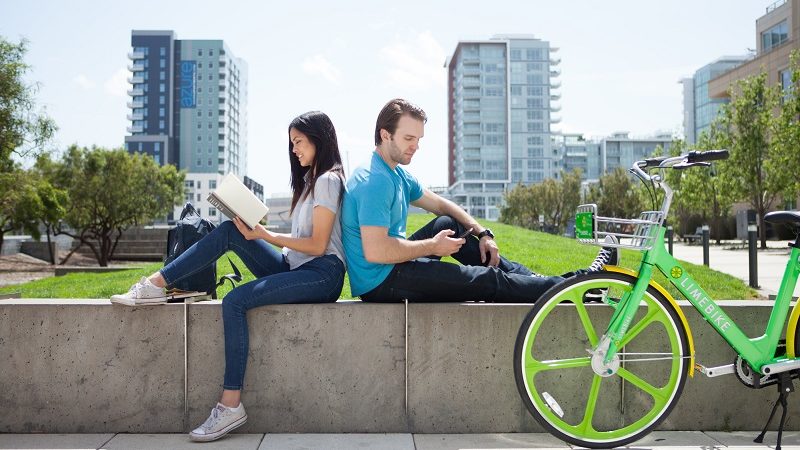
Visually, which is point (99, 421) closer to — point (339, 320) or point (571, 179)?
point (339, 320)

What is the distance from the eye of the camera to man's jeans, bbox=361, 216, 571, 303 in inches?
143

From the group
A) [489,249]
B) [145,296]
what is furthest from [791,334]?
[145,296]

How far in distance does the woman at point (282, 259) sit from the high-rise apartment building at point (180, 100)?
12895 cm

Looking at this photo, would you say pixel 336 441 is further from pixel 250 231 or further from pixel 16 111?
pixel 16 111

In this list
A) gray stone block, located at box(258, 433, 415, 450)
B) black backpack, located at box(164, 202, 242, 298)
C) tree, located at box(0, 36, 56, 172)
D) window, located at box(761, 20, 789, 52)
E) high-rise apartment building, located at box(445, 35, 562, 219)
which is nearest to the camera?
gray stone block, located at box(258, 433, 415, 450)

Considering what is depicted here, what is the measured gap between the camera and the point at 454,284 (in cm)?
365

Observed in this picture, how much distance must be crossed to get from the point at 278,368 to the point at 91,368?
994 millimetres

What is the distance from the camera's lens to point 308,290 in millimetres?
3646

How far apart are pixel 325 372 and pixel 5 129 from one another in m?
25.6

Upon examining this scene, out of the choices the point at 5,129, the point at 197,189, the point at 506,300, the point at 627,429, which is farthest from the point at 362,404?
the point at 197,189

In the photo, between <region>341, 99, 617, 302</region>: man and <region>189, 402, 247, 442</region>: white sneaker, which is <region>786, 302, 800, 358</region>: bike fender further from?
<region>189, 402, 247, 442</region>: white sneaker

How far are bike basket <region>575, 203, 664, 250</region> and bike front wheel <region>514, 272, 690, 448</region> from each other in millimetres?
189

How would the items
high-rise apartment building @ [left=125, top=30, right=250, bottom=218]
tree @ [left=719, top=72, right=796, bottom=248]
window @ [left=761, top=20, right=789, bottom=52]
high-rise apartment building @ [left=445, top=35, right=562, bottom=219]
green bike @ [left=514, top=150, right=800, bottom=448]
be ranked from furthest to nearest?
high-rise apartment building @ [left=445, top=35, right=562, bottom=219] < high-rise apartment building @ [left=125, top=30, right=250, bottom=218] < window @ [left=761, top=20, right=789, bottom=52] < tree @ [left=719, top=72, right=796, bottom=248] < green bike @ [left=514, top=150, right=800, bottom=448]

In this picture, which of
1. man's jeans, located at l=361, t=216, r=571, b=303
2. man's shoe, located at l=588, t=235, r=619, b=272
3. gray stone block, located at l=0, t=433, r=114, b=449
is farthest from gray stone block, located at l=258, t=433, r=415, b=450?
man's shoe, located at l=588, t=235, r=619, b=272
